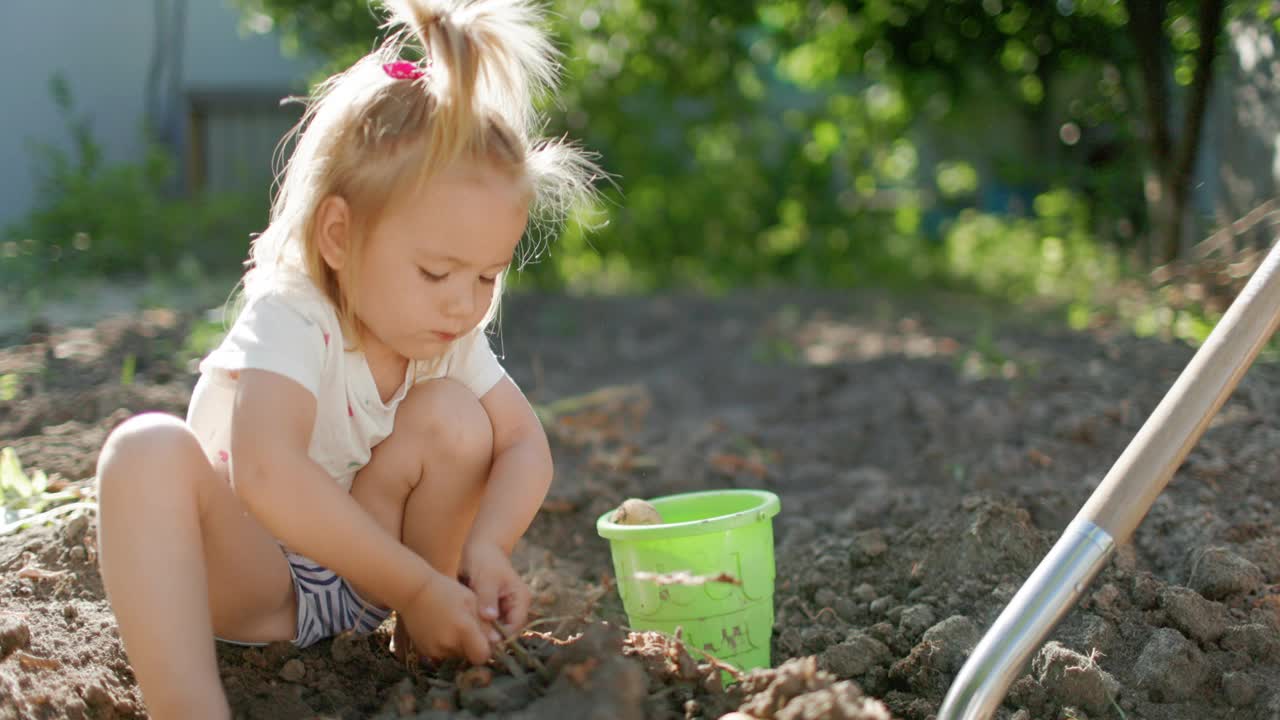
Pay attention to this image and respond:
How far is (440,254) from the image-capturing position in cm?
166

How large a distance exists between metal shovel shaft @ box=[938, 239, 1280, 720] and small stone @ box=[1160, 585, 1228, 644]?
450 millimetres

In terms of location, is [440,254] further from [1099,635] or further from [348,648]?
[1099,635]

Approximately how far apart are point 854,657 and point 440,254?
36.5 inches

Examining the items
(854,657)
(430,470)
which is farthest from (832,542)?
(430,470)

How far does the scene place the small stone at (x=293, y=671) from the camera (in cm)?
173

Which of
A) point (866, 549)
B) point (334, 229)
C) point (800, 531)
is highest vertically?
point (334, 229)

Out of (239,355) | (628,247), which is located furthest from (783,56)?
(239,355)

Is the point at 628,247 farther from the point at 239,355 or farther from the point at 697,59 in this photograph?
the point at 239,355

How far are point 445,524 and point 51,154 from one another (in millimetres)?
5976

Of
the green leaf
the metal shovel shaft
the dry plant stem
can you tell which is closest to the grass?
the green leaf

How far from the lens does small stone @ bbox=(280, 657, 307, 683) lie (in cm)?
173

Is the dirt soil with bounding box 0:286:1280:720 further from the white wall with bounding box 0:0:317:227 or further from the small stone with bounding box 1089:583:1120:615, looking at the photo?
the white wall with bounding box 0:0:317:227

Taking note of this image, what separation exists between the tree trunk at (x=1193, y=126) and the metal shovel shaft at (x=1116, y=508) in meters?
3.62

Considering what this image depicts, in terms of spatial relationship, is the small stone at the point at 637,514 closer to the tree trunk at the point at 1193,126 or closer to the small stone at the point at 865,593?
the small stone at the point at 865,593
